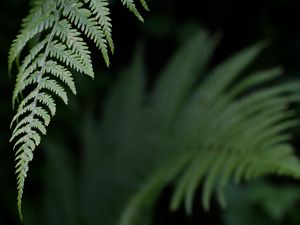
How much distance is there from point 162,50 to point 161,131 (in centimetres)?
73

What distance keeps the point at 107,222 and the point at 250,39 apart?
3.85 ft

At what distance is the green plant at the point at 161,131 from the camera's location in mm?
1628

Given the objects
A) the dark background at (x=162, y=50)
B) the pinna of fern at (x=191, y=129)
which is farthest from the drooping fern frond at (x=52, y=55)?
the dark background at (x=162, y=50)

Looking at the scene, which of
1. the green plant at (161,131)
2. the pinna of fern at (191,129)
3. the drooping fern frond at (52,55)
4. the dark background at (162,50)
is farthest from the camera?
the dark background at (162,50)

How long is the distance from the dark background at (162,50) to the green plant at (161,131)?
13cm

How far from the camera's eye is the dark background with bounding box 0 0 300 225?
1.99 meters

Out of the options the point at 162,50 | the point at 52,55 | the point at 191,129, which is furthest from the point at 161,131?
the point at 52,55

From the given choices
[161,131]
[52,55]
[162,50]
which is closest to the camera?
[52,55]

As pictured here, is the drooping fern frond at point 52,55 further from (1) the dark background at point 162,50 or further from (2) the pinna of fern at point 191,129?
(1) the dark background at point 162,50

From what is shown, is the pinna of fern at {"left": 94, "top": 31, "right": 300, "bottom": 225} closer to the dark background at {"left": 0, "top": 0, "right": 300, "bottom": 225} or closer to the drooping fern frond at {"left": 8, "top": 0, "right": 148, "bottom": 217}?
the dark background at {"left": 0, "top": 0, "right": 300, "bottom": 225}

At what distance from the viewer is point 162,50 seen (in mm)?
2504

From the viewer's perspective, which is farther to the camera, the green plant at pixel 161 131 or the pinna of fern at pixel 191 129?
the green plant at pixel 161 131

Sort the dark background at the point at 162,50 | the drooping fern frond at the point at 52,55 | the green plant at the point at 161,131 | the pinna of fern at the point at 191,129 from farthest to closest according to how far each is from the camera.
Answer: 1. the dark background at the point at 162,50
2. the green plant at the point at 161,131
3. the pinna of fern at the point at 191,129
4. the drooping fern frond at the point at 52,55

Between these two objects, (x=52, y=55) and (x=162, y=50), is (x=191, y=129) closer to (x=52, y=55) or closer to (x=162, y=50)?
(x=162, y=50)
